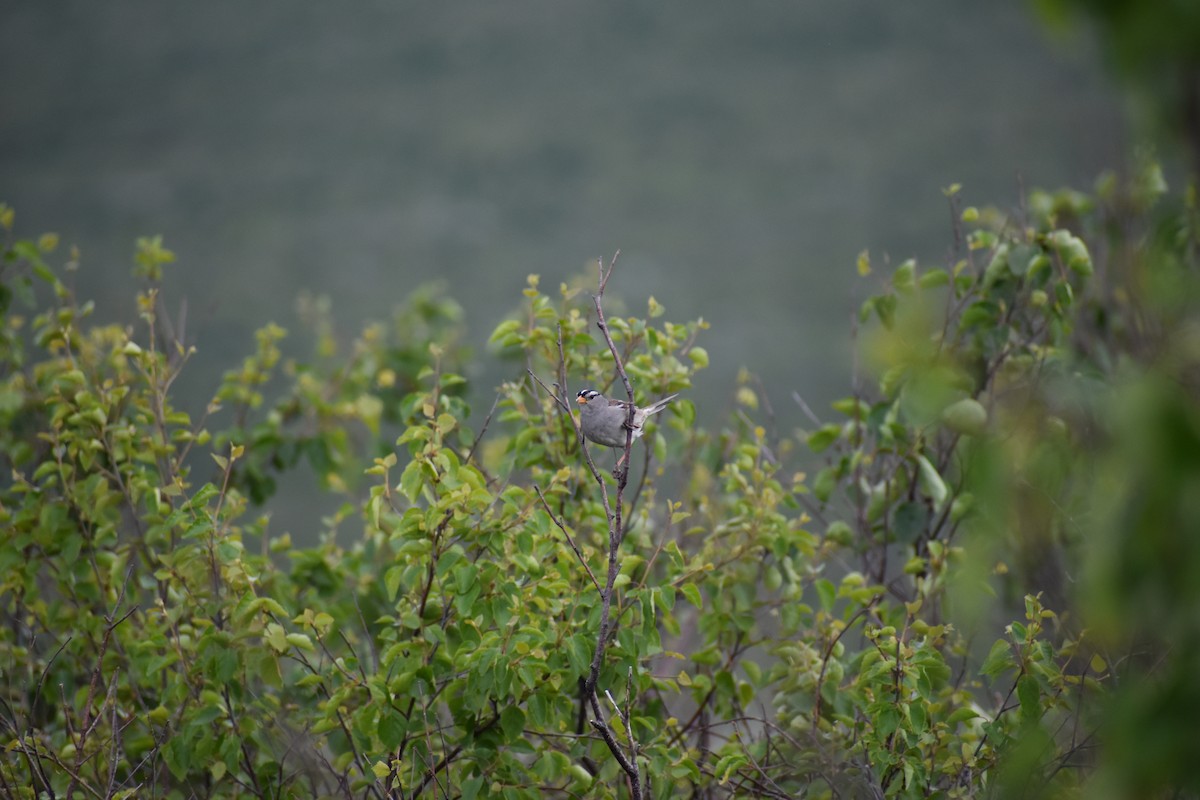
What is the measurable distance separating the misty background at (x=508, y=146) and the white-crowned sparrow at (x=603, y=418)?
17.2 metres

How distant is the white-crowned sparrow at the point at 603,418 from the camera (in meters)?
4.31

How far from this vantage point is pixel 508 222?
89.5ft

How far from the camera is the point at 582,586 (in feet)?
12.2

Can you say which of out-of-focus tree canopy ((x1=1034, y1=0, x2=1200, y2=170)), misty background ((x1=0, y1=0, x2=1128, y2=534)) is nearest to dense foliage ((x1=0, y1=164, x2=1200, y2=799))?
out-of-focus tree canopy ((x1=1034, y1=0, x2=1200, y2=170))

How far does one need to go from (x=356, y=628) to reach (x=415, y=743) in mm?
1856

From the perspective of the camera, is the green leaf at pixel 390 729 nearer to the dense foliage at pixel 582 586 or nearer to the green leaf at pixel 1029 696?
the dense foliage at pixel 582 586

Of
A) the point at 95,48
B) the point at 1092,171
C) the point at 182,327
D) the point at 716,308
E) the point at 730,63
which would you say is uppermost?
the point at 95,48

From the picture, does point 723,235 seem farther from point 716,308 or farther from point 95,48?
point 95,48

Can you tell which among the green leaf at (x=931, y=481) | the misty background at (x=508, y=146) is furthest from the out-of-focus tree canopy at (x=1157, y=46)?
the misty background at (x=508, y=146)

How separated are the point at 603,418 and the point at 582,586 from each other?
2.92 feet

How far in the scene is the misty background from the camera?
25.2m

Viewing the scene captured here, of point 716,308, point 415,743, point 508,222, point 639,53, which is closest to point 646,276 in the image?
point 716,308

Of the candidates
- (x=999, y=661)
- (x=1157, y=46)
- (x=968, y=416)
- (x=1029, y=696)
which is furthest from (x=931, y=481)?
(x=1157, y=46)

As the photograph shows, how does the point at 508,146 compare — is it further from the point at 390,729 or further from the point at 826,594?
the point at 390,729
